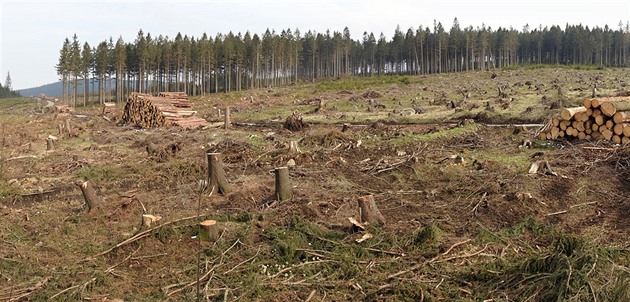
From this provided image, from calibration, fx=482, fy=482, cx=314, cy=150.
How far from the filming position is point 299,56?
298 feet

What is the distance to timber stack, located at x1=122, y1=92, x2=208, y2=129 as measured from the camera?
2298cm

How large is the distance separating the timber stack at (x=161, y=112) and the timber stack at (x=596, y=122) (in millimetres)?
15366

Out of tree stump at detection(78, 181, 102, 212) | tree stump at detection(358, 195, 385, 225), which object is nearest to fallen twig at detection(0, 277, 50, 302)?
tree stump at detection(78, 181, 102, 212)

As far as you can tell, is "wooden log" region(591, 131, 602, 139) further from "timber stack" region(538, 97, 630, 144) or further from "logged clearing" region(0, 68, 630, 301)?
→ "logged clearing" region(0, 68, 630, 301)

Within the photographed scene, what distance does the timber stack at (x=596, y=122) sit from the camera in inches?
473

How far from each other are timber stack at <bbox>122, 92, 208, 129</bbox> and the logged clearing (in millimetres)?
8564

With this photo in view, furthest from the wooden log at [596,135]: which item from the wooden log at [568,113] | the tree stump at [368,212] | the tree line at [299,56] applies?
the tree line at [299,56]

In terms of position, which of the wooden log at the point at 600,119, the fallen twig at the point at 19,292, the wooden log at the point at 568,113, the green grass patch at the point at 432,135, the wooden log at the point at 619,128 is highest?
the wooden log at the point at 568,113

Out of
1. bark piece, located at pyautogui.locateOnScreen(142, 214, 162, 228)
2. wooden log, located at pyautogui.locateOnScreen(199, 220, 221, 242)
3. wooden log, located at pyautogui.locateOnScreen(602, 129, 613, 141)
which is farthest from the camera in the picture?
wooden log, located at pyautogui.locateOnScreen(602, 129, 613, 141)

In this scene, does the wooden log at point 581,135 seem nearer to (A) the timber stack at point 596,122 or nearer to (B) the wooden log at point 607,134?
(A) the timber stack at point 596,122

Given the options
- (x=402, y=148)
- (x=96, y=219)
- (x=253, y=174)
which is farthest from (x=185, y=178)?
(x=402, y=148)

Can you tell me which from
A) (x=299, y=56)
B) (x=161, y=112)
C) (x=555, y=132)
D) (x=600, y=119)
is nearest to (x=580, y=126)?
(x=600, y=119)

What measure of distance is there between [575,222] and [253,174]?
6579 mm

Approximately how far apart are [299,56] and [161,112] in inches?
2742
